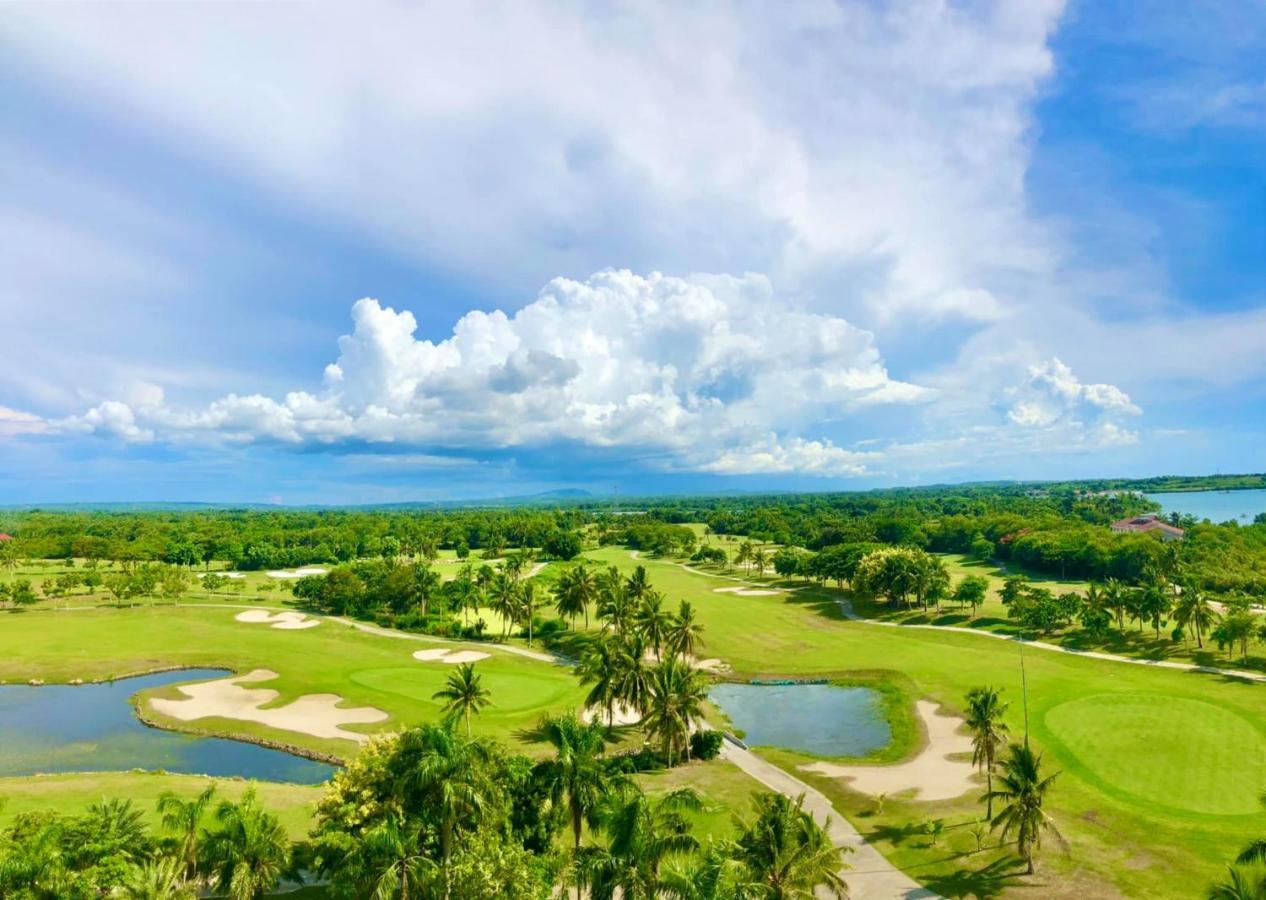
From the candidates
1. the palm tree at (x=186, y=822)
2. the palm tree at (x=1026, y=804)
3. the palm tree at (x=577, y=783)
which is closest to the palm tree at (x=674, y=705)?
the palm tree at (x=577, y=783)

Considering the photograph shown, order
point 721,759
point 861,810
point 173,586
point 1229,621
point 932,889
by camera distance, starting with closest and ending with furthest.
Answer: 1. point 932,889
2. point 861,810
3. point 721,759
4. point 1229,621
5. point 173,586

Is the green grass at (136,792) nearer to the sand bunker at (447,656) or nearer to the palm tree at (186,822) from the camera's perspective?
the palm tree at (186,822)

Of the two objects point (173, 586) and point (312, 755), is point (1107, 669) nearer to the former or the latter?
point (312, 755)

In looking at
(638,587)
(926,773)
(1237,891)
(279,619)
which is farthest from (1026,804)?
(279,619)

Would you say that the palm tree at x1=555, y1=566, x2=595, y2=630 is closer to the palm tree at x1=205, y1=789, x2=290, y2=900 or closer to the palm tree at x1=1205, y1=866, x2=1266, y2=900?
the palm tree at x1=205, y1=789, x2=290, y2=900

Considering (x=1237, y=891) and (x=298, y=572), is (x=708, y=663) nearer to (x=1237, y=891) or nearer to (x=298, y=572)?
(x=1237, y=891)

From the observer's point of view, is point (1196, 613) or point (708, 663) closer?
point (1196, 613)

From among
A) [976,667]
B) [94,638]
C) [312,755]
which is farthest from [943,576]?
[94,638]
